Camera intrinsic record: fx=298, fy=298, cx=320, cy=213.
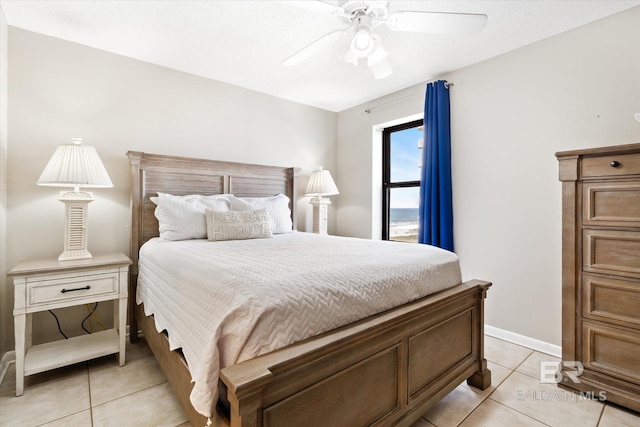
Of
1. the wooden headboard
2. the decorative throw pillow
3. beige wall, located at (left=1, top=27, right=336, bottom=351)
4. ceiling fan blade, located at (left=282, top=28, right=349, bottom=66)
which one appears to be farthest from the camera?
the wooden headboard

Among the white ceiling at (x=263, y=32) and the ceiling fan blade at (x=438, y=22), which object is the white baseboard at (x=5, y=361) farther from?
the ceiling fan blade at (x=438, y=22)

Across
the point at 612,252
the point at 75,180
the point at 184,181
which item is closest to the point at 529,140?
the point at 612,252

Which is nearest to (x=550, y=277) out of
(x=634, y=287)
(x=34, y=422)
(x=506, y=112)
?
(x=634, y=287)

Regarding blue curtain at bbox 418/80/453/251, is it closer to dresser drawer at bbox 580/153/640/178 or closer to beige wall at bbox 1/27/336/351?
dresser drawer at bbox 580/153/640/178

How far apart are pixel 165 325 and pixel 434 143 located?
2768 mm

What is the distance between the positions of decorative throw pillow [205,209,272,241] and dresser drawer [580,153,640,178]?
7.37ft

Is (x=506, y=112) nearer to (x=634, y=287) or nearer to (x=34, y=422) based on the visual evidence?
(x=634, y=287)

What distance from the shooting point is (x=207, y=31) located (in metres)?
2.30

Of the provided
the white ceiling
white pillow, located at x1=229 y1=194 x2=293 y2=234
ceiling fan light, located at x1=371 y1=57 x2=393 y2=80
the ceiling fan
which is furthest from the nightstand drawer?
ceiling fan light, located at x1=371 y1=57 x2=393 y2=80

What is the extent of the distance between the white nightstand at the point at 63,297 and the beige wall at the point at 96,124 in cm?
39

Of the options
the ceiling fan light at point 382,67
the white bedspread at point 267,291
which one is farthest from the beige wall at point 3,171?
the ceiling fan light at point 382,67

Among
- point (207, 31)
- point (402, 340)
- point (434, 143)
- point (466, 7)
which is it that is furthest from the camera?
point (434, 143)

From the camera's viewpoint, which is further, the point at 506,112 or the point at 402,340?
the point at 506,112

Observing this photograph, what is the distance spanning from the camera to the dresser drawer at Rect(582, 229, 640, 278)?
5.39 feet
